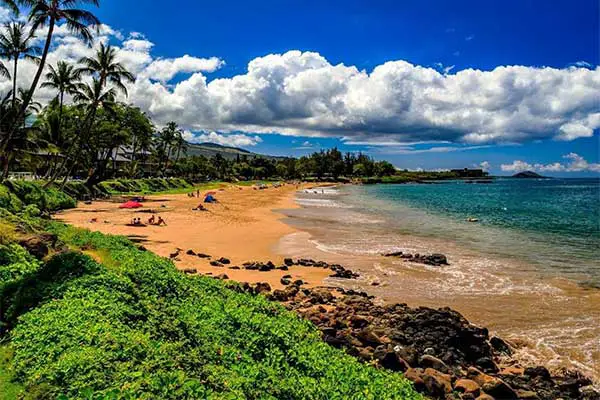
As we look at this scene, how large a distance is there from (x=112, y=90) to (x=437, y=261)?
32.9 m

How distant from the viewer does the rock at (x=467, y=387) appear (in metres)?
8.88

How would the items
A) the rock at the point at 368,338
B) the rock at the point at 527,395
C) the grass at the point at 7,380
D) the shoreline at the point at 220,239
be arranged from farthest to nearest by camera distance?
the shoreline at the point at 220,239 < the rock at the point at 368,338 < the rock at the point at 527,395 < the grass at the point at 7,380

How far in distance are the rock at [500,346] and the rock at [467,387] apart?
8.48 ft

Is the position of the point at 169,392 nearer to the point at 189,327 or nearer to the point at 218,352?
the point at 218,352

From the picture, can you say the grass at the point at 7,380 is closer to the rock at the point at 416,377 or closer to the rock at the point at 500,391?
the rock at the point at 416,377

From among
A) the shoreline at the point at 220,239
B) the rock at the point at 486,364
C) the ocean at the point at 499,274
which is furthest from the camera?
the shoreline at the point at 220,239

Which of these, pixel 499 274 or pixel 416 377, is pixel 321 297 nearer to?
pixel 416 377

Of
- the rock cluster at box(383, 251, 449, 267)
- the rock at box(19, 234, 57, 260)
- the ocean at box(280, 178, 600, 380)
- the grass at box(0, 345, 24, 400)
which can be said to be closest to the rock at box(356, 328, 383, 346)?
the ocean at box(280, 178, 600, 380)

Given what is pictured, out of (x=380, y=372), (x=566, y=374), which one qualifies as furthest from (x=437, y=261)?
(x=380, y=372)

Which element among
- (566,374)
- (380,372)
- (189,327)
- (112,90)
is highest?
(112,90)

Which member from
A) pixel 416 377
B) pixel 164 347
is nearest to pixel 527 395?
pixel 416 377

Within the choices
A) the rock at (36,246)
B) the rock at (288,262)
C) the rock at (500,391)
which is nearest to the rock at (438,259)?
the rock at (288,262)

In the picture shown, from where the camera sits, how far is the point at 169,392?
595cm

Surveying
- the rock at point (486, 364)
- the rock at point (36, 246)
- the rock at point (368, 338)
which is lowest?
the rock at point (486, 364)
